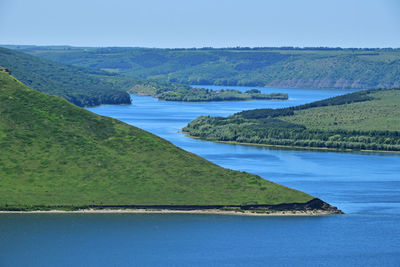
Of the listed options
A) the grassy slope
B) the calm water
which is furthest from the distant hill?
the calm water

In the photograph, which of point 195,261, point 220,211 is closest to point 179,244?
point 195,261

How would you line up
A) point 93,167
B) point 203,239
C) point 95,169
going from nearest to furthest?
point 203,239 → point 95,169 → point 93,167

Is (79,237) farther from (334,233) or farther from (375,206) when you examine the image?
(375,206)

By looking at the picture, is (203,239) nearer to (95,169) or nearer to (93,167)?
(95,169)

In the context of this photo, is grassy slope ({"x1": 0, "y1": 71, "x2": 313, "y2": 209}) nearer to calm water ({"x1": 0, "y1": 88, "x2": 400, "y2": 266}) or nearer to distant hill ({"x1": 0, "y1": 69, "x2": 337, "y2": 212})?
distant hill ({"x1": 0, "y1": 69, "x2": 337, "y2": 212})

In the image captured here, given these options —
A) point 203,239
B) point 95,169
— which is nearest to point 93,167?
point 95,169

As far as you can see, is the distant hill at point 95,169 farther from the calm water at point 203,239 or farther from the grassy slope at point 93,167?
the calm water at point 203,239
